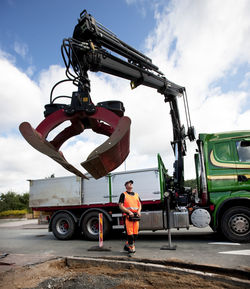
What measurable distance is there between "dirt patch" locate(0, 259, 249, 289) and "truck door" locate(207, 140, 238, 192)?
3576 mm

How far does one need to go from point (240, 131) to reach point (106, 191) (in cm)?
436

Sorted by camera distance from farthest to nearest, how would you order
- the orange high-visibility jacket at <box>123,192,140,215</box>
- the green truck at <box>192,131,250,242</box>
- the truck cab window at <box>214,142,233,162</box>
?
the truck cab window at <box>214,142,233,162</box> → the green truck at <box>192,131,250,242</box> → the orange high-visibility jacket at <box>123,192,140,215</box>

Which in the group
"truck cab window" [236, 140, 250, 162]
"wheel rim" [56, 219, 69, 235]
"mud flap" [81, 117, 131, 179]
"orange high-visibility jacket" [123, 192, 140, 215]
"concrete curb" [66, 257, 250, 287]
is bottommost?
"concrete curb" [66, 257, 250, 287]

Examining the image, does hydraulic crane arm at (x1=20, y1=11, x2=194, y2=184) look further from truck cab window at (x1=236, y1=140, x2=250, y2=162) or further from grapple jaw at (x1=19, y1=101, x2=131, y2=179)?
truck cab window at (x1=236, y1=140, x2=250, y2=162)

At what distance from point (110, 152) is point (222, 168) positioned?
4.53m

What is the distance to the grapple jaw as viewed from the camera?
9.34 ft

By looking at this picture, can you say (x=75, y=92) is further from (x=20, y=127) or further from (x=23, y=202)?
(x=23, y=202)

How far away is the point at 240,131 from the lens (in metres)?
6.54

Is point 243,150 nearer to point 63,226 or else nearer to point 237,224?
point 237,224

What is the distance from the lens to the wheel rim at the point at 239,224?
19.4 feet

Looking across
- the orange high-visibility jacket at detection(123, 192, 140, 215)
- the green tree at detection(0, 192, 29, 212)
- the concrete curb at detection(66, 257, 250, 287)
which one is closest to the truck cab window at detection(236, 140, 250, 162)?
the orange high-visibility jacket at detection(123, 192, 140, 215)

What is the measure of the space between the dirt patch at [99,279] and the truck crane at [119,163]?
1375mm

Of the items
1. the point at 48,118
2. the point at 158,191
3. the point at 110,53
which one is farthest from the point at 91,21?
the point at 158,191

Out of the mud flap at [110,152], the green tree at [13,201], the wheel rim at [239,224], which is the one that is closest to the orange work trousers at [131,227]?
the wheel rim at [239,224]
